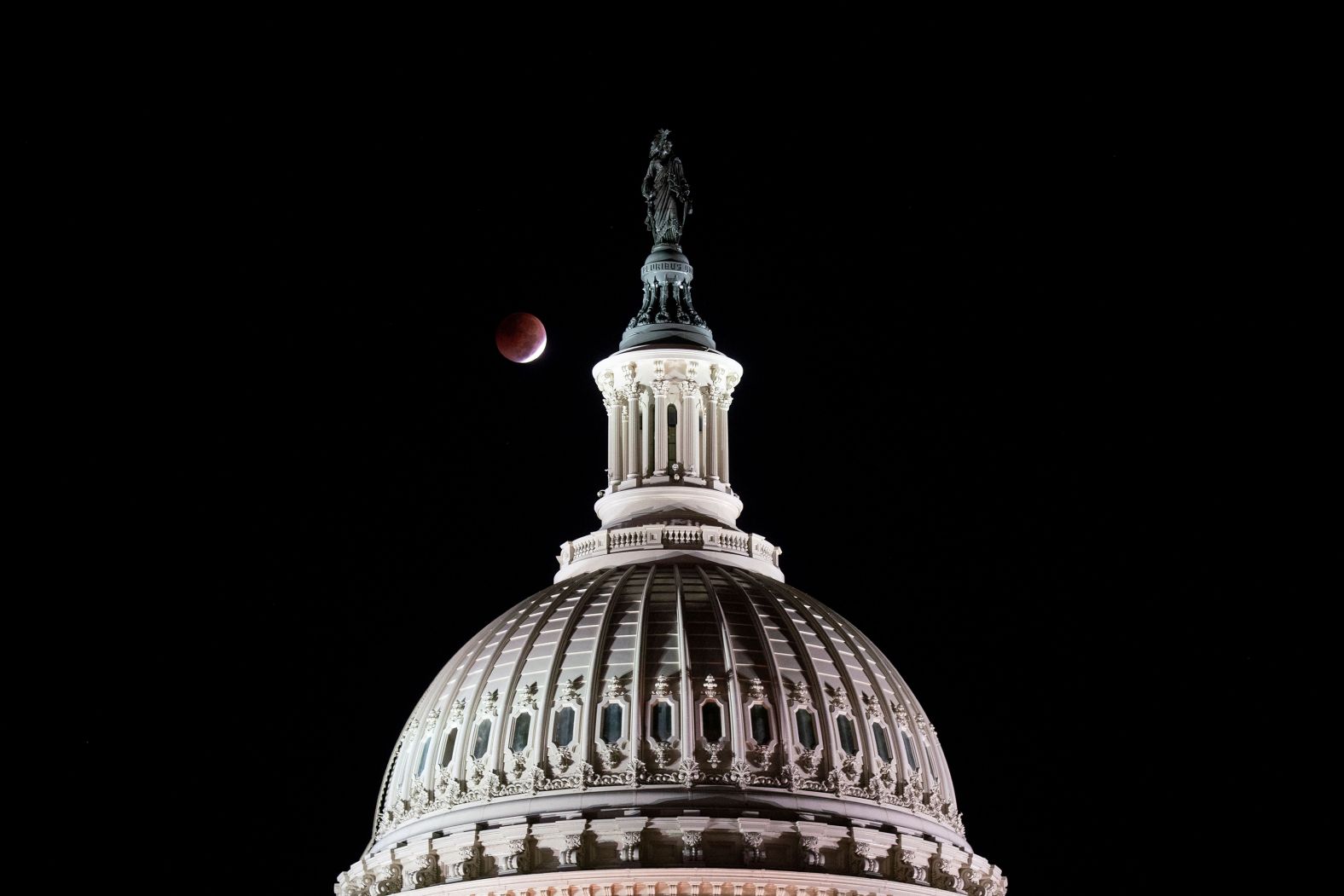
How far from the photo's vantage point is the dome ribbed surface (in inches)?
3656

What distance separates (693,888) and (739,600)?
1089 cm

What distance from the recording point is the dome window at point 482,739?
95.4 metres

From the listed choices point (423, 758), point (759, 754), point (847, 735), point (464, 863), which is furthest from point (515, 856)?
point (847, 735)

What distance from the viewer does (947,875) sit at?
3693 inches

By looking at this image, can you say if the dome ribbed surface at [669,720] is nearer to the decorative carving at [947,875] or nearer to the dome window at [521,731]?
the dome window at [521,731]

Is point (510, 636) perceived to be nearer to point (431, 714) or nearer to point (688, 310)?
point (431, 714)

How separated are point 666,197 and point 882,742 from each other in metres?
22.0

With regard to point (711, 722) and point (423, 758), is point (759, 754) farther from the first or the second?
point (423, 758)

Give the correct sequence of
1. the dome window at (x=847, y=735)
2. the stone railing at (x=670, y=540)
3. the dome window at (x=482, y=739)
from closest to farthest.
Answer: the dome window at (x=482, y=739) < the dome window at (x=847, y=735) < the stone railing at (x=670, y=540)

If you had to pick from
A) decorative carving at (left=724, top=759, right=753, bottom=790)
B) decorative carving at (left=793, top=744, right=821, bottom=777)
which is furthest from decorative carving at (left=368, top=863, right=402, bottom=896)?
decorative carving at (left=793, top=744, right=821, bottom=777)

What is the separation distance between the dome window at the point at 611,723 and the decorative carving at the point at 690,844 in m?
4.67

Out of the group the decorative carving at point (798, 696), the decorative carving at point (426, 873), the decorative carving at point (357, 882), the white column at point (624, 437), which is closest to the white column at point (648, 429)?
the white column at point (624, 437)

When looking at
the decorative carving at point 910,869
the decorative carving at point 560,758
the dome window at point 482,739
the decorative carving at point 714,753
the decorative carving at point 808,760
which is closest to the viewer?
the decorative carving at point 910,869

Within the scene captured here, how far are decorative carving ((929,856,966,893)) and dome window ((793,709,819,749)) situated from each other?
16.0ft
